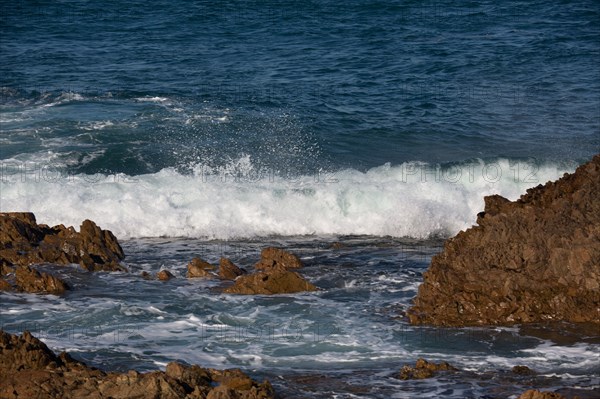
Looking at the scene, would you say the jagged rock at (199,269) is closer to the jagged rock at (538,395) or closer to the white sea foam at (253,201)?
the white sea foam at (253,201)

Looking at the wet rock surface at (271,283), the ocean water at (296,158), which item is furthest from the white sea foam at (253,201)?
the wet rock surface at (271,283)

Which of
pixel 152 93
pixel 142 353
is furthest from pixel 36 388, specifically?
pixel 152 93

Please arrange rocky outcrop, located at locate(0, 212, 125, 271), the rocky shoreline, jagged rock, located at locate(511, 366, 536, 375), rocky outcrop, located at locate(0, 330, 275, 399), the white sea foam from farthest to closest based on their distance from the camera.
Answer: the white sea foam < rocky outcrop, located at locate(0, 212, 125, 271) < the rocky shoreline < jagged rock, located at locate(511, 366, 536, 375) < rocky outcrop, located at locate(0, 330, 275, 399)

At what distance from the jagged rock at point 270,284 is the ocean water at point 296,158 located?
0.24 meters

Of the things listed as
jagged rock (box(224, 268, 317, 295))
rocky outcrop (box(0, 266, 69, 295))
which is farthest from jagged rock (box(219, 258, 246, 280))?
rocky outcrop (box(0, 266, 69, 295))

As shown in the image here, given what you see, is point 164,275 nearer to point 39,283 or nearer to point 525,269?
point 39,283

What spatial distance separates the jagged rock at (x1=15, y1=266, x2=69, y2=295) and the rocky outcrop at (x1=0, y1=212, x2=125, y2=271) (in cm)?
56

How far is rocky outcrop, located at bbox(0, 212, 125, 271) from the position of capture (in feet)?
45.1

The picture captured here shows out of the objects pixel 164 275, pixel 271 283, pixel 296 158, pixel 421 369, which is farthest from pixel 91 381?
pixel 296 158

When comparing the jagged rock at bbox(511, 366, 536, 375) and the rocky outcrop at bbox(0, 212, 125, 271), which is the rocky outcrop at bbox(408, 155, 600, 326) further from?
the rocky outcrop at bbox(0, 212, 125, 271)

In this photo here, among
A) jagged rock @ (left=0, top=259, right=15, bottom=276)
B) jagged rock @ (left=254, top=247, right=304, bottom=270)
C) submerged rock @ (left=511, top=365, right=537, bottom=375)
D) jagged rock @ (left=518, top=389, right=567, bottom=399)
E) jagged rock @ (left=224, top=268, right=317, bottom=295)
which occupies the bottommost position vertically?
submerged rock @ (left=511, top=365, right=537, bottom=375)

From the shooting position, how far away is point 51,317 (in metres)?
12.0

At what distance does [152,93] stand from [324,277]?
11501 millimetres

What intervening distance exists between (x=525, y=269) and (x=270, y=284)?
2893 millimetres
